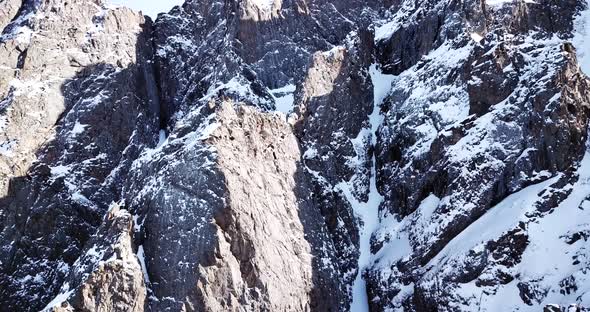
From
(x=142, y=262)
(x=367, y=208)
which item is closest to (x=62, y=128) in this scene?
(x=142, y=262)

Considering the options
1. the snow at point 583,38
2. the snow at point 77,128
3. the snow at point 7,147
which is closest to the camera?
the snow at point 7,147

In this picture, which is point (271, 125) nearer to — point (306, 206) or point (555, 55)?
point (306, 206)

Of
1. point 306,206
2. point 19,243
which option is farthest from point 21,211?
point 306,206

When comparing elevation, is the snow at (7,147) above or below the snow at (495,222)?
above

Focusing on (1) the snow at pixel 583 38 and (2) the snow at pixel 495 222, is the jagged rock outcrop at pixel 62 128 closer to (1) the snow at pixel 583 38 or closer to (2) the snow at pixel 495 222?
(2) the snow at pixel 495 222

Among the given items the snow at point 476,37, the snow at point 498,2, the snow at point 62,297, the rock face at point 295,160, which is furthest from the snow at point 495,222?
the snow at point 62,297

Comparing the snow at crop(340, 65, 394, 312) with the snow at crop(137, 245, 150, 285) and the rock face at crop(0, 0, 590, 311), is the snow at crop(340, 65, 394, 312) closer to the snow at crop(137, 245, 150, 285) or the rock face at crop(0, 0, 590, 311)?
the rock face at crop(0, 0, 590, 311)
